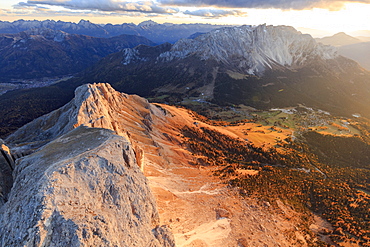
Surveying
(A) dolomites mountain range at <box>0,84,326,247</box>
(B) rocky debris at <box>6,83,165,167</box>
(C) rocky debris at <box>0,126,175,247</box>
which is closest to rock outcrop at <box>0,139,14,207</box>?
(A) dolomites mountain range at <box>0,84,326,247</box>

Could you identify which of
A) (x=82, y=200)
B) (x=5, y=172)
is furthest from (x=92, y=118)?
(x=82, y=200)

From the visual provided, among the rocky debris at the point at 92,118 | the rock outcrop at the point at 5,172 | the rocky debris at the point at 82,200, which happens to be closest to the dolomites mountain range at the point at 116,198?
the rocky debris at the point at 82,200

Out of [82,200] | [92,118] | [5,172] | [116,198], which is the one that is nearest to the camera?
[82,200]

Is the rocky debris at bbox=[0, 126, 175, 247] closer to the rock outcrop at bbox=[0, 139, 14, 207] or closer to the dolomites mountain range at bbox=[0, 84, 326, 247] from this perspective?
the dolomites mountain range at bbox=[0, 84, 326, 247]

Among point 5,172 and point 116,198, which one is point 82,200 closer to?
point 116,198

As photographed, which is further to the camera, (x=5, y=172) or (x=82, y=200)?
(x=5, y=172)

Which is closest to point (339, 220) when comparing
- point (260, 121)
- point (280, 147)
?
point (280, 147)
